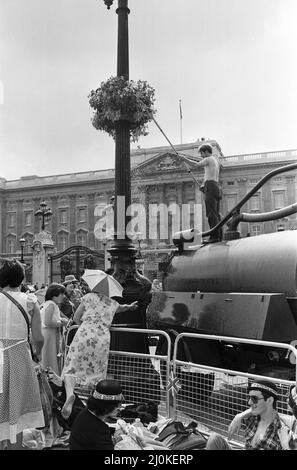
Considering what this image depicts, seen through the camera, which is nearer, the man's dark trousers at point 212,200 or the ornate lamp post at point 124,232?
the ornate lamp post at point 124,232

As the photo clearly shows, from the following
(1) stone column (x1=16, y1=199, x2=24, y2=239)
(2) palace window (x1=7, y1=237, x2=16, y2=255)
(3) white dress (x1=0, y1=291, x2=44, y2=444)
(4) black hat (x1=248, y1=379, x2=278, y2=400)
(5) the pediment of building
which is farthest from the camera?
(1) stone column (x1=16, y1=199, x2=24, y2=239)

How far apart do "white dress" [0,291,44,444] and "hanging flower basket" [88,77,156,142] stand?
4.54 metres

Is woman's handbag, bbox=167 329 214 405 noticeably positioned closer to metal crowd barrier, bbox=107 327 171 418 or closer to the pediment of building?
metal crowd barrier, bbox=107 327 171 418

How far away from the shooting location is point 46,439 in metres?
4.82

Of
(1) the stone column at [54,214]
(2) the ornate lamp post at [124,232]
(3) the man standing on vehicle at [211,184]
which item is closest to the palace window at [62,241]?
(1) the stone column at [54,214]

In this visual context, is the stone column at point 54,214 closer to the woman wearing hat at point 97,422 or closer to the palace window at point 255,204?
the palace window at point 255,204

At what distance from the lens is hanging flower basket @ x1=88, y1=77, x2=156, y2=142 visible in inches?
310

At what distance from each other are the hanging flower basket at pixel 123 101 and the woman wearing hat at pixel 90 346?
347 centimetres

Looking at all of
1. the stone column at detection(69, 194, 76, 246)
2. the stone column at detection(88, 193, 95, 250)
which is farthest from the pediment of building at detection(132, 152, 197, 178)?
the stone column at detection(69, 194, 76, 246)

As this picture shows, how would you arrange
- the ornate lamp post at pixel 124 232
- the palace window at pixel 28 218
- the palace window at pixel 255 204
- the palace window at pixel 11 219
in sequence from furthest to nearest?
the palace window at pixel 11 219 → the palace window at pixel 28 218 → the palace window at pixel 255 204 → the ornate lamp post at pixel 124 232

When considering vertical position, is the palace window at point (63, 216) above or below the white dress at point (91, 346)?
above

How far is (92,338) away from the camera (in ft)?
17.7

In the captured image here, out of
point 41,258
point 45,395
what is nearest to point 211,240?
point 45,395

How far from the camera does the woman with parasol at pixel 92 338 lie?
5.30 metres
